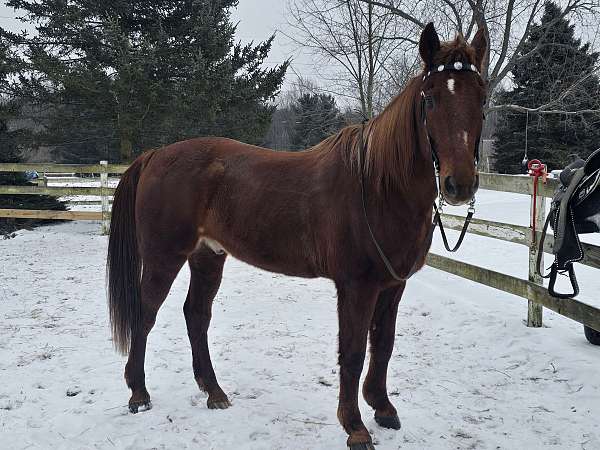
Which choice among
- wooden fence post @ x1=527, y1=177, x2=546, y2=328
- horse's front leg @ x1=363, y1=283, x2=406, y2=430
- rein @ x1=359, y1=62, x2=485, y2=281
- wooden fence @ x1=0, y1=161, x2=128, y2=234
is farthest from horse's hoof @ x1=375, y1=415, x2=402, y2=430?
wooden fence @ x1=0, y1=161, x2=128, y2=234

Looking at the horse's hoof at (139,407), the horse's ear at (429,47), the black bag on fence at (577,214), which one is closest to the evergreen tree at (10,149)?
the horse's hoof at (139,407)

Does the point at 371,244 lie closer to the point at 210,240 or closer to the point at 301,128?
the point at 210,240

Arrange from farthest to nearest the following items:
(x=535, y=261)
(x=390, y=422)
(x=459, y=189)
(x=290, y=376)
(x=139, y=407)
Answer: (x=535, y=261) < (x=290, y=376) < (x=139, y=407) < (x=390, y=422) < (x=459, y=189)

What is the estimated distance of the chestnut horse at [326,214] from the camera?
2.12 metres

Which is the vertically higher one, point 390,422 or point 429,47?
point 429,47

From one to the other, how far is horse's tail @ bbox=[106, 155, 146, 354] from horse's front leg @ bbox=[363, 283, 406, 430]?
63.8 inches

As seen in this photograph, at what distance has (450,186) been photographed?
1.99 meters

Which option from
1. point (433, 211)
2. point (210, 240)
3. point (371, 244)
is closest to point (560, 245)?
point (433, 211)

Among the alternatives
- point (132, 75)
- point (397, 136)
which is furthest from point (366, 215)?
point (132, 75)

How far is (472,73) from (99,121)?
37.9 feet

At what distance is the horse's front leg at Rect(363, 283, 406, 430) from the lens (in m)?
2.78

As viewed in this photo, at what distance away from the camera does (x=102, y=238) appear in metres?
9.59

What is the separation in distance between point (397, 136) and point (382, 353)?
1.33m

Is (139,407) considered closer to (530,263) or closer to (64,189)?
(530,263)
